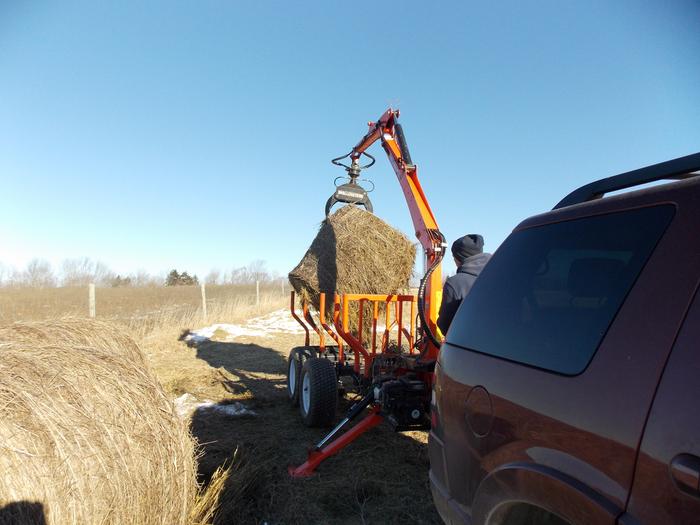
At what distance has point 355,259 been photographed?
643 cm

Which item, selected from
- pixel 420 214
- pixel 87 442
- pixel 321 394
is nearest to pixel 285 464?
pixel 321 394

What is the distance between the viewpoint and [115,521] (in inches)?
91.2

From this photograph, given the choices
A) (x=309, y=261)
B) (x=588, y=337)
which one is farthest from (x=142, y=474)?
(x=309, y=261)

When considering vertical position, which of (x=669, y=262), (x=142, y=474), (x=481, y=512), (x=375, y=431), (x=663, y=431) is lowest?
(x=375, y=431)

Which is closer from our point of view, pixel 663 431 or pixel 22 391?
pixel 663 431

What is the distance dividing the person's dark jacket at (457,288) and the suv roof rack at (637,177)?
5.58 ft

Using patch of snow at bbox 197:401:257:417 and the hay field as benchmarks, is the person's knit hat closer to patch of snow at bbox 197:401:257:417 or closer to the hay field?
the hay field

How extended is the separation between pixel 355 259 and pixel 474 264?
2800mm

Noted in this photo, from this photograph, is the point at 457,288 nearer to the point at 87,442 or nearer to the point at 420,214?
the point at 420,214

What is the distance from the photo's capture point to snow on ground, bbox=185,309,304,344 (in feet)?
41.4

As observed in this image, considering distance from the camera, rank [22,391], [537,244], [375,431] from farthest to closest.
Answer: [375,431]
[22,391]
[537,244]

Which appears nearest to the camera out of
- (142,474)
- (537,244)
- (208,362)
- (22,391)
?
(537,244)

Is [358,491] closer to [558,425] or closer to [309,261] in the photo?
[558,425]

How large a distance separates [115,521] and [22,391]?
0.84 m
